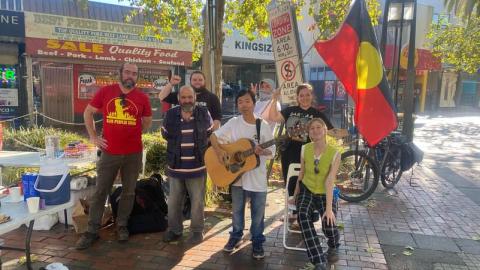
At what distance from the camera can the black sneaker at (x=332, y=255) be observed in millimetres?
4105

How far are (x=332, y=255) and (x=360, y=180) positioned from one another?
8.79 feet

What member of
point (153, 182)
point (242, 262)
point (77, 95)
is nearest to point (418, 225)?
point (242, 262)

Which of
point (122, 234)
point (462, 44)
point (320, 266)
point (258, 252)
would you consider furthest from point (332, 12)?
point (462, 44)

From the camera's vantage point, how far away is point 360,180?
664cm

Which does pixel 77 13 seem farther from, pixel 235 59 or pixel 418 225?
pixel 418 225

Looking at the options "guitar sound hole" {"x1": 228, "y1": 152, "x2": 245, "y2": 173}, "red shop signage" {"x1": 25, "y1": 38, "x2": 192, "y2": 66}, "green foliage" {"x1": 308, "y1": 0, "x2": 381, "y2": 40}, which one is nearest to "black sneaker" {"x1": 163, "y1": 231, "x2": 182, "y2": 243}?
"guitar sound hole" {"x1": 228, "y1": 152, "x2": 245, "y2": 173}

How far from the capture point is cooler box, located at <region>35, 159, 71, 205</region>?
325cm

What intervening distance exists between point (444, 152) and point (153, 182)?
9.80m

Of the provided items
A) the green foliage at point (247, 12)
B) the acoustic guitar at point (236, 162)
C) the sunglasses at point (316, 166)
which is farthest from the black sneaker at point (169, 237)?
the green foliage at point (247, 12)

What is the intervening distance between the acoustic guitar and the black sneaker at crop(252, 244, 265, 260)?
0.72 m

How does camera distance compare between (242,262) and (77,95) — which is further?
(77,95)

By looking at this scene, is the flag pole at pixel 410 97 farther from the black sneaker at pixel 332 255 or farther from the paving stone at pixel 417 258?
the black sneaker at pixel 332 255

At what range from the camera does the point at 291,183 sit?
14.9ft

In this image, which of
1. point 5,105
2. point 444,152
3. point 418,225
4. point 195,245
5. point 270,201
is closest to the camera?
point 195,245
